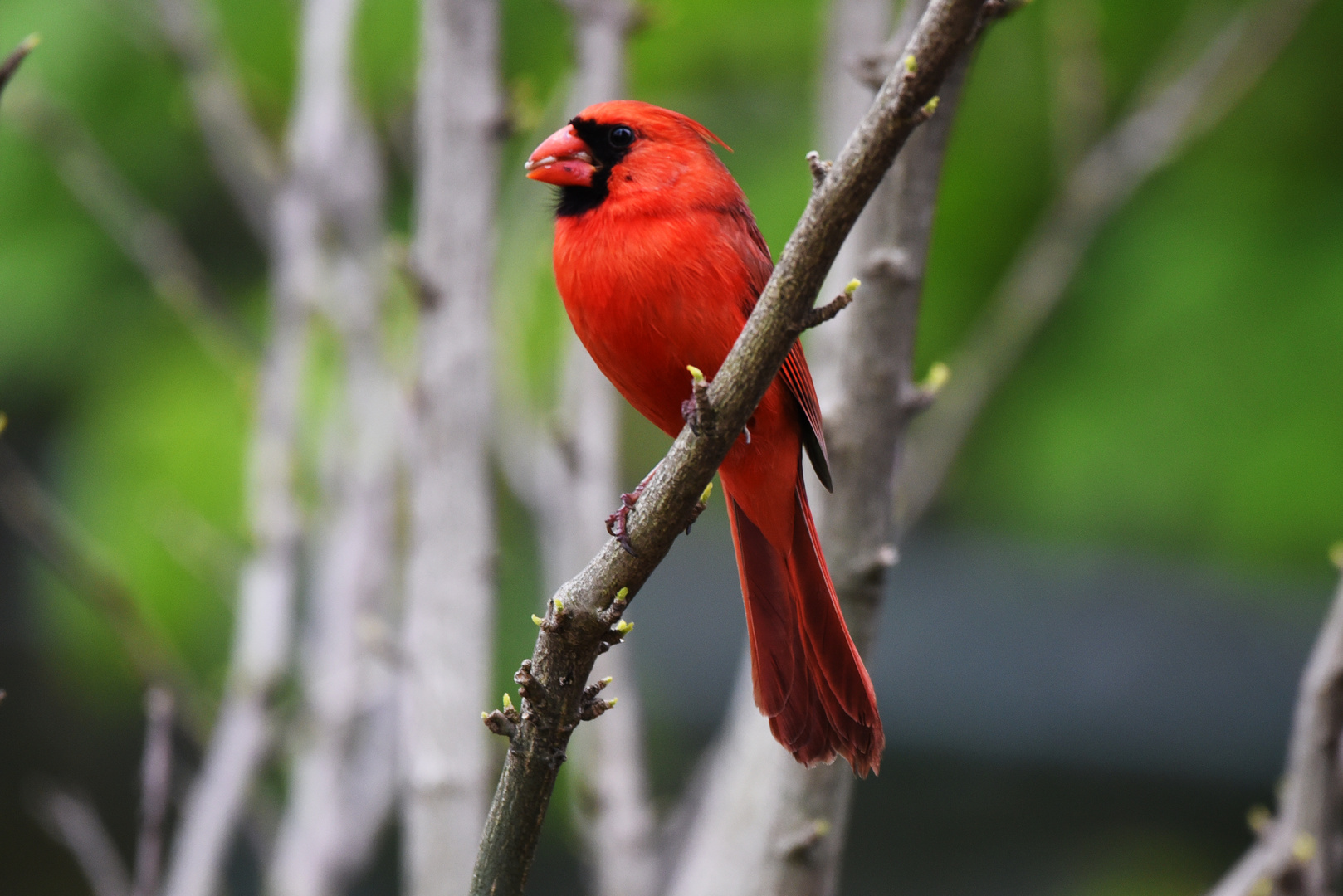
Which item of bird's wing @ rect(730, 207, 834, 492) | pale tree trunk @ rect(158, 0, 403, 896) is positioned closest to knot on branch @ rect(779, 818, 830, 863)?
bird's wing @ rect(730, 207, 834, 492)

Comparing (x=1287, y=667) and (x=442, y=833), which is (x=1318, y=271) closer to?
(x=1287, y=667)

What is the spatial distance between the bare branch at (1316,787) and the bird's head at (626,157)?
1002 millimetres

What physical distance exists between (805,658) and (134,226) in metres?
2.39

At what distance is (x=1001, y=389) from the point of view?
363cm

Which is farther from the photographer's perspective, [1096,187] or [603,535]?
[1096,187]

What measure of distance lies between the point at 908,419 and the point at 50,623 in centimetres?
351

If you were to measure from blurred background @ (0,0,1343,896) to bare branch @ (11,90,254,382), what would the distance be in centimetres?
10

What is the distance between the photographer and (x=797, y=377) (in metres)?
1.60

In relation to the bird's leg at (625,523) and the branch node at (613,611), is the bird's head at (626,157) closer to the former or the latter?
the bird's leg at (625,523)

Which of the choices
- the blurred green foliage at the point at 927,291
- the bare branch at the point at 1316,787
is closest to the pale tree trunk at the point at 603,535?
the blurred green foliage at the point at 927,291

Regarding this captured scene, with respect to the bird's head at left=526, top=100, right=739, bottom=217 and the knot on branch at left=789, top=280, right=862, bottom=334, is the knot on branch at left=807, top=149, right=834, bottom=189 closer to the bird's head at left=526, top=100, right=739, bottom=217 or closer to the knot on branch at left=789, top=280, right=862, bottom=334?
the knot on branch at left=789, top=280, right=862, bottom=334

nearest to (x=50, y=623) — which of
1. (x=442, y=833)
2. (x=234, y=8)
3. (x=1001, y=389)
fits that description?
(x=234, y=8)

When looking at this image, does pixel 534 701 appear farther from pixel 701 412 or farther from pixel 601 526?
pixel 601 526

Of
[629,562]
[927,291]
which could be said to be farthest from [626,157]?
[927,291]
